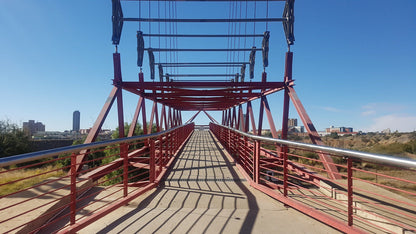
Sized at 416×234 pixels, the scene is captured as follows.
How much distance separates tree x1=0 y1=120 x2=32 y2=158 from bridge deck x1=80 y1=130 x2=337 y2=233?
23586 millimetres

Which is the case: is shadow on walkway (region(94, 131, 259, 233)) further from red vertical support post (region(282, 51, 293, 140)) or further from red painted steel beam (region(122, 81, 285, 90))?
red painted steel beam (region(122, 81, 285, 90))

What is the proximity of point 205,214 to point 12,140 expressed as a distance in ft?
84.9

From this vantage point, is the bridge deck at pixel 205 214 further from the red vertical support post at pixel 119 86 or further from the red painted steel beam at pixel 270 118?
the red painted steel beam at pixel 270 118

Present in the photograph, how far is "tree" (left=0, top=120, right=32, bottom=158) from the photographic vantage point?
68.9ft

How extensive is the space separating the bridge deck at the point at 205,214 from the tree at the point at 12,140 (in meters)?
23.6

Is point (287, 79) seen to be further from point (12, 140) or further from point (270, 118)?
point (12, 140)

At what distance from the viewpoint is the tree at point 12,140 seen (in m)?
21.0

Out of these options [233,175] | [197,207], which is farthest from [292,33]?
[197,207]

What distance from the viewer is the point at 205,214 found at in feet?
10.1

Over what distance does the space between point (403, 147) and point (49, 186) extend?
2404cm

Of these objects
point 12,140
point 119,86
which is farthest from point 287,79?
point 12,140

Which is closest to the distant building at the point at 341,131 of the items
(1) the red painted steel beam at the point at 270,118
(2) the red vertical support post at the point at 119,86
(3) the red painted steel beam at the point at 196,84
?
(1) the red painted steel beam at the point at 270,118

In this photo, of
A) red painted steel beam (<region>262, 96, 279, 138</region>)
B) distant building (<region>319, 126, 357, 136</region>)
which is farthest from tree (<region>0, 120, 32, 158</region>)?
distant building (<region>319, 126, 357, 136</region>)

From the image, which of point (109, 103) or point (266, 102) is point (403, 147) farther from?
point (109, 103)
